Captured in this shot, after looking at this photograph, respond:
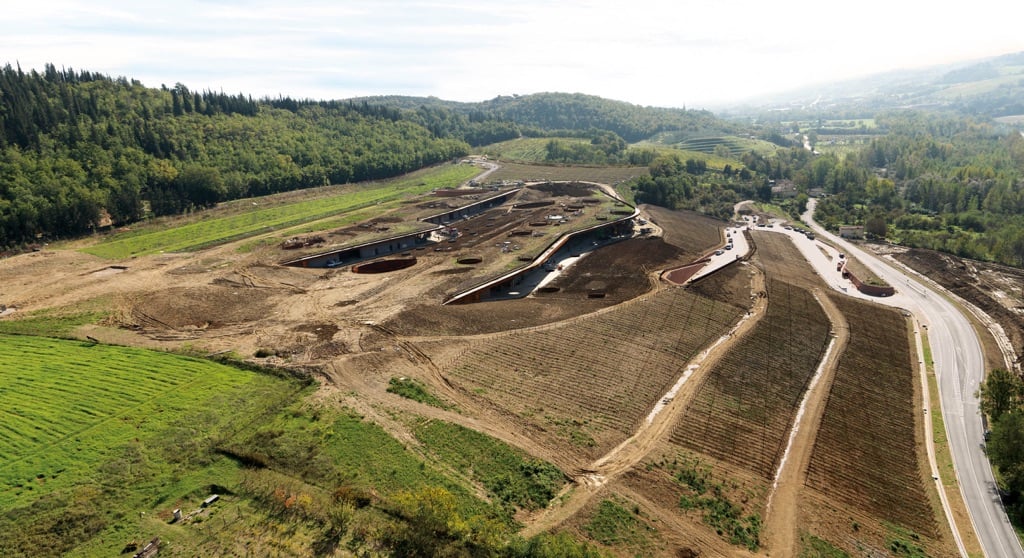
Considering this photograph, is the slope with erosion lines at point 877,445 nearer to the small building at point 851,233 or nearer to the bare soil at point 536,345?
the bare soil at point 536,345

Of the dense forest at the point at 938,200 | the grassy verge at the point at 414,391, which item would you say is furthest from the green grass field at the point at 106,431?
the dense forest at the point at 938,200

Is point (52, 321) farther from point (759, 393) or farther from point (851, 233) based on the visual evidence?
point (851, 233)

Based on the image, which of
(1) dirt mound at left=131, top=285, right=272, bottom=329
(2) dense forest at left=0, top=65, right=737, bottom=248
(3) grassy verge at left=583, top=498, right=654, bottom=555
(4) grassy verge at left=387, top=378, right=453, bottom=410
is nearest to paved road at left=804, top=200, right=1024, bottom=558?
(3) grassy verge at left=583, top=498, right=654, bottom=555

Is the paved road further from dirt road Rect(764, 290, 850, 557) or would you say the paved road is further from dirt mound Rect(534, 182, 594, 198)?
dirt mound Rect(534, 182, 594, 198)

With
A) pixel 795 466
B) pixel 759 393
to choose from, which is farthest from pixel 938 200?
pixel 795 466

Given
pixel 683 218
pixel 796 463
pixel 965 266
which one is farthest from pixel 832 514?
pixel 683 218

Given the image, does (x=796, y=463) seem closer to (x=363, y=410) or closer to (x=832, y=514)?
(x=832, y=514)

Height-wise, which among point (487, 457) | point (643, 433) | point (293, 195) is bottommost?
point (643, 433)

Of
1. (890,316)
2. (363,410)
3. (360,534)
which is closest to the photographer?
(360,534)
